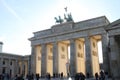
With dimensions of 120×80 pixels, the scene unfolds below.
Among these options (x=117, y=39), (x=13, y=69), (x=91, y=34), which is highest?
(x=91, y=34)

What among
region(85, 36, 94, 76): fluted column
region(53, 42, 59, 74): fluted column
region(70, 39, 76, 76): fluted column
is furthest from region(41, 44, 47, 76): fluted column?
region(85, 36, 94, 76): fluted column

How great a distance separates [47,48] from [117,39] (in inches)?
830

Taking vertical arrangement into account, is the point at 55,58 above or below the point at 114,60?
above

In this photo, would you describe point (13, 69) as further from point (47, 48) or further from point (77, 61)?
point (77, 61)

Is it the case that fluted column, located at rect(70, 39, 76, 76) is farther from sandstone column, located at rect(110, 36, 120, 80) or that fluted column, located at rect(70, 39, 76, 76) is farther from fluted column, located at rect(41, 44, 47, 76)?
sandstone column, located at rect(110, 36, 120, 80)

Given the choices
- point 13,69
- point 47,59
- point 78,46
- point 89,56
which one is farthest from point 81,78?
point 13,69

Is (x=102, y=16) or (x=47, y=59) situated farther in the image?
(x=47, y=59)

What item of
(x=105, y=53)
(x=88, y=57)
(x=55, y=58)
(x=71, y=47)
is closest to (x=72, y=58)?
(x=71, y=47)

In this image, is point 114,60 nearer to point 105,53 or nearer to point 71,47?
point 105,53

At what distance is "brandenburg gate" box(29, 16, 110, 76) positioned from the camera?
36.7m

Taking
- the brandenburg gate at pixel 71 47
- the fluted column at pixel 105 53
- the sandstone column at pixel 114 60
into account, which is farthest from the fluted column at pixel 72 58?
the sandstone column at pixel 114 60

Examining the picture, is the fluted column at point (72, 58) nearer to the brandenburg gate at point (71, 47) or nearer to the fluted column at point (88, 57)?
the brandenburg gate at point (71, 47)

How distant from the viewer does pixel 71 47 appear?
131 feet

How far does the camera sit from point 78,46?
41.2 meters
